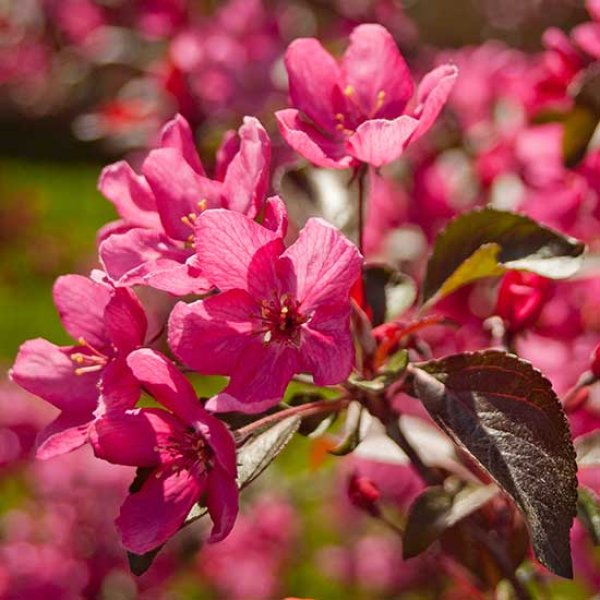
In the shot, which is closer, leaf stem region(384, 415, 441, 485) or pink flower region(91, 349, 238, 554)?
pink flower region(91, 349, 238, 554)

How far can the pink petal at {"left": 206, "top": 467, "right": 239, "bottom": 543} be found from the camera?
927 mm

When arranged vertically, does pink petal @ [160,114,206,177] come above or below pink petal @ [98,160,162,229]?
above

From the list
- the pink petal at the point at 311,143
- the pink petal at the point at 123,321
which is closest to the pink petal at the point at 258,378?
the pink petal at the point at 123,321

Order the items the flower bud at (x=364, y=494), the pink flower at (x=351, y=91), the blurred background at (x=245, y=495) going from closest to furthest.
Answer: the pink flower at (x=351, y=91) → the flower bud at (x=364, y=494) → the blurred background at (x=245, y=495)

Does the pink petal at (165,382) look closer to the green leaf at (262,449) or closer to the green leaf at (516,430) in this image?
the green leaf at (262,449)

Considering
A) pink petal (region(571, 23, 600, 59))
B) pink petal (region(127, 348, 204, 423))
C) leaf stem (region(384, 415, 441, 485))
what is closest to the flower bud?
leaf stem (region(384, 415, 441, 485))

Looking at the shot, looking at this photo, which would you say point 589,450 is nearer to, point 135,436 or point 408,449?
point 408,449

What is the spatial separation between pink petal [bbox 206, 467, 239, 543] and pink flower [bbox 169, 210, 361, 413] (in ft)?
0.25

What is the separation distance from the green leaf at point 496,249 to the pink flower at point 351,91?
0.40 ft

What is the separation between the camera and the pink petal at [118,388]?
0.96 metres

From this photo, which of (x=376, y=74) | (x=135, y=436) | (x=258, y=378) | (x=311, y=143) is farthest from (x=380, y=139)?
(x=135, y=436)

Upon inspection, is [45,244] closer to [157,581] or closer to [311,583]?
[311,583]

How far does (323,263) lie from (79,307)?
29 cm

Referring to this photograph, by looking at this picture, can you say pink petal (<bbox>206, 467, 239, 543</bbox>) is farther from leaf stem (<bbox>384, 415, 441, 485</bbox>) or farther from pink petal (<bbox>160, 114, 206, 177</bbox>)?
pink petal (<bbox>160, 114, 206, 177</bbox>)
